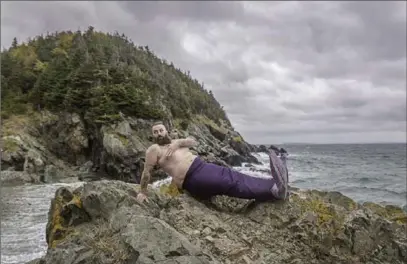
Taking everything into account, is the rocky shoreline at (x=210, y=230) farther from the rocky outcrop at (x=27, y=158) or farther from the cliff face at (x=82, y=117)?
the rocky outcrop at (x=27, y=158)

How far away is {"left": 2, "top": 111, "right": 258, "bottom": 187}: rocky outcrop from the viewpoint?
34.4 metres

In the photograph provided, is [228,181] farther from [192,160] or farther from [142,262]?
[142,262]

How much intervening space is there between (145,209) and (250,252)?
1516 millimetres

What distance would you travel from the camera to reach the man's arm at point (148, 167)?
256 inches

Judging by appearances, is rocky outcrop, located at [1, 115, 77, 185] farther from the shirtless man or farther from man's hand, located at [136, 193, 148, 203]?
man's hand, located at [136, 193, 148, 203]

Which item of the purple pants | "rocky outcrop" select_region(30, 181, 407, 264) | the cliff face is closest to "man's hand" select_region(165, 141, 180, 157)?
the purple pants

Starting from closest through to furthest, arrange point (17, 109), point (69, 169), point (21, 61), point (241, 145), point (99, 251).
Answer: point (99, 251) → point (69, 169) → point (17, 109) → point (21, 61) → point (241, 145)

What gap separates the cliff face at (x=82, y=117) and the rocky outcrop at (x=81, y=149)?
76mm

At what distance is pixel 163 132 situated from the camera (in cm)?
676

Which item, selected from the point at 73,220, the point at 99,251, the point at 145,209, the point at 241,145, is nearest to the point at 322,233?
the point at 145,209

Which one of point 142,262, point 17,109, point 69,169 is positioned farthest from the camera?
point 17,109

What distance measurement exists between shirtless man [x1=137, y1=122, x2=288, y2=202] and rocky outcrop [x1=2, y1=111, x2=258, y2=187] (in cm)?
2502

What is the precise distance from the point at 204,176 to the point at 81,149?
1421 inches

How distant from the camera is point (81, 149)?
4088 centimetres
